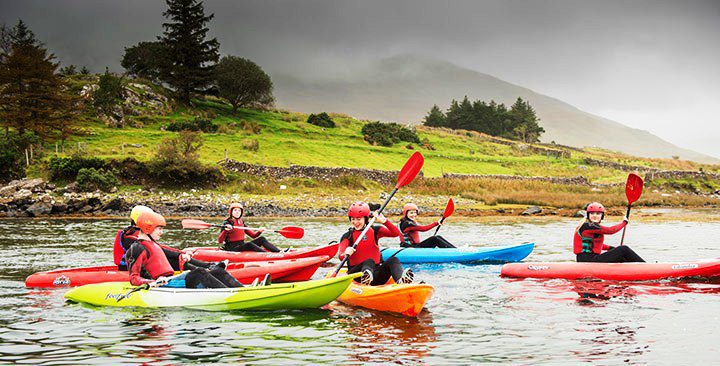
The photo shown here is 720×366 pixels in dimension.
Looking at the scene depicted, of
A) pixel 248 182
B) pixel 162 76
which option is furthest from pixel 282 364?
pixel 162 76

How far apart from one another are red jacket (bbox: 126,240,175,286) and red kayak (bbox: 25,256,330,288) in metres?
1.59

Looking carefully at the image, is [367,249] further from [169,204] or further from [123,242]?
[169,204]

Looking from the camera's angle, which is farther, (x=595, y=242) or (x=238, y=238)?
(x=238, y=238)

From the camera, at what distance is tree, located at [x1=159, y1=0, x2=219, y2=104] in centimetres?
5931

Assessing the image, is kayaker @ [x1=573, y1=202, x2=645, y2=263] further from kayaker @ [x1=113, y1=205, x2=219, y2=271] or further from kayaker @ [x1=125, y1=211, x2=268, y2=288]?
kayaker @ [x1=113, y1=205, x2=219, y2=271]

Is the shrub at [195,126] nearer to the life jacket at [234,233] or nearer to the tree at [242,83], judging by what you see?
the tree at [242,83]

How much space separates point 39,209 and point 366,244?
24.3m

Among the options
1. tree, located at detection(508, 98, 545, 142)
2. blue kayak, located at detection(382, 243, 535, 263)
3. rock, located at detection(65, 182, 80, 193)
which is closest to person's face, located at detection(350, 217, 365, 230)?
blue kayak, located at detection(382, 243, 535, 263)

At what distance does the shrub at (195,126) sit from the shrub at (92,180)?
14.0 meters

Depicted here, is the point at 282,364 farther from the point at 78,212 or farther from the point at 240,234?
the point at 78,212

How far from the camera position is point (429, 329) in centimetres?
827

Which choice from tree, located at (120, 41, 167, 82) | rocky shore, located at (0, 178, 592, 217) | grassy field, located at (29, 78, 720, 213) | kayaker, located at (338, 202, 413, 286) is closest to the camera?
kayaker, located at (338, 202, 413, 286)

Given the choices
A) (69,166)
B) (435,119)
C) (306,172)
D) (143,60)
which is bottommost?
(306,172)

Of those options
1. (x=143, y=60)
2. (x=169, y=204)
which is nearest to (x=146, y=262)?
(x=169, y=204)
